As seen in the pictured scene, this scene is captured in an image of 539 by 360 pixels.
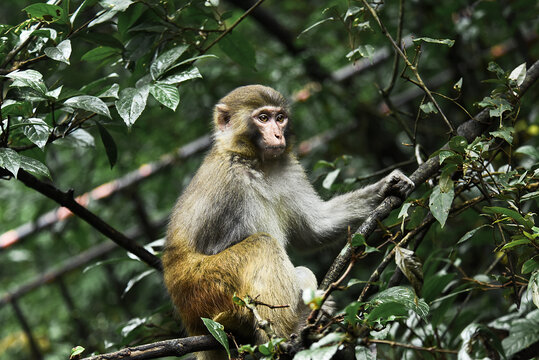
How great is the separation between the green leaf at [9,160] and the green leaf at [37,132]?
10 centimetres

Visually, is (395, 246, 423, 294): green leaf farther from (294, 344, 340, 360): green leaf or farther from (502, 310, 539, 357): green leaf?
(502, 310, 539, 357): green leaf

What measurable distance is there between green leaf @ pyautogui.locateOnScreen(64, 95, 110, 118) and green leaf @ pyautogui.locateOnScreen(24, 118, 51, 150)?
0.15m

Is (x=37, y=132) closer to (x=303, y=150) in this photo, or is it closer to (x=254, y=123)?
(x=254, y=123)

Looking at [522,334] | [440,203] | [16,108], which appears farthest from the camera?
[522,334]

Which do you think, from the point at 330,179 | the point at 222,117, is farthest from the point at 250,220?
the point at 222,117

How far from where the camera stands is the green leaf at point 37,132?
256 centimetres

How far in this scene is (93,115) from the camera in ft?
10.1

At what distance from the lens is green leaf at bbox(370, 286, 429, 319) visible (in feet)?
7.79

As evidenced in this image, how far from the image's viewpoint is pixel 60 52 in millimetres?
2639

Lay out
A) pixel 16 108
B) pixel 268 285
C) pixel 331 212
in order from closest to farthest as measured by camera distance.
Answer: pixel 16 108
pixel 268 285
pixel 331 212

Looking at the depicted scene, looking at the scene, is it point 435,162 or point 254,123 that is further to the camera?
point 254,123

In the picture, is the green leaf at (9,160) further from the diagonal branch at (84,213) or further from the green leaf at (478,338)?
the green leaf at (478,338)

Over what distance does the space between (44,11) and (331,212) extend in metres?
2.20

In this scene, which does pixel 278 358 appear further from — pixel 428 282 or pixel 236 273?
pixel 428 282
